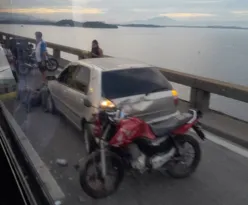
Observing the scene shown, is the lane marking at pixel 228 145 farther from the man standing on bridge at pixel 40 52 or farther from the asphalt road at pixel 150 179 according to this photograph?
the man standing on bridge at pixel 40 52

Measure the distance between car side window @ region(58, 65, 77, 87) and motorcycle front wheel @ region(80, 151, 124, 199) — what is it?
1574mm

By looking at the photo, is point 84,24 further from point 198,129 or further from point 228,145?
point 228,145

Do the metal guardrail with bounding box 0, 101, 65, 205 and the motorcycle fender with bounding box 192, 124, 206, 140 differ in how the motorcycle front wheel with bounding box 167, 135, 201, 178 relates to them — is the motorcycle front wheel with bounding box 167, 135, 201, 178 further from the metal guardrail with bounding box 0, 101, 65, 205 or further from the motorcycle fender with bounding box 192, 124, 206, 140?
the metal guardrail with bounding box 0, 101, 65, 205

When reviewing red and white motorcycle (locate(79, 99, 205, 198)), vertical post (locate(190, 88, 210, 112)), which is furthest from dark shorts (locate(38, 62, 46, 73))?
vertical post (locate(190, 88, 210, 112))

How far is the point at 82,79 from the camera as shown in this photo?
168 inches

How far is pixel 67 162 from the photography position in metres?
3.64

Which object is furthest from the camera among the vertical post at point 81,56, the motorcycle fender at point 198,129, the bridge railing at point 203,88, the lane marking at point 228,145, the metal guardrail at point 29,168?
the bridge railing at point 203,88

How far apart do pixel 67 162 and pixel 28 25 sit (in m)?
1.49

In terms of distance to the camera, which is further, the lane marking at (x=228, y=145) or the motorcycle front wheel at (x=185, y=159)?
the lane marking at (x=228, y=145)

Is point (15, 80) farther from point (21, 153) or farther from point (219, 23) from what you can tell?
point (219, 23)

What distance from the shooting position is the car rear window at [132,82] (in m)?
3.90

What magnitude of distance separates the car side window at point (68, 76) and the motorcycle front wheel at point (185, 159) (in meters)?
1.76

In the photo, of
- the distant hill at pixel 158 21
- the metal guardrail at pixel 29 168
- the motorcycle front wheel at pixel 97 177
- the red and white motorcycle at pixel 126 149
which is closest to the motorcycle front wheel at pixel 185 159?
the red and white motorcycle at pixel 126 149

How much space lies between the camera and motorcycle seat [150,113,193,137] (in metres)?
3.29
